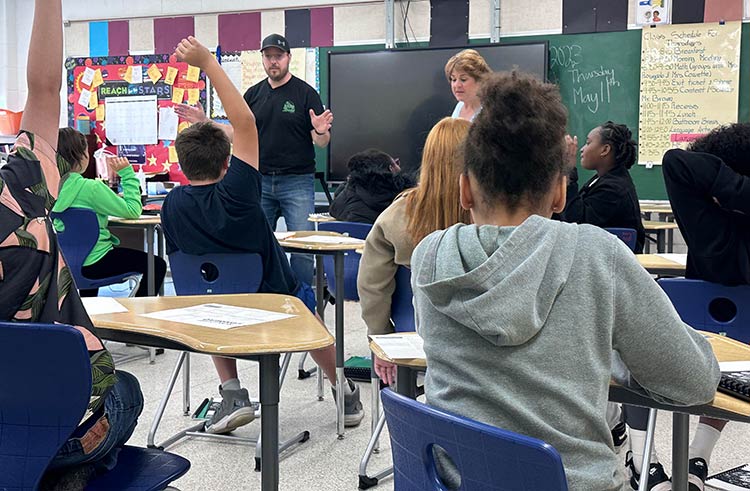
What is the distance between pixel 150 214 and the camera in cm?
498

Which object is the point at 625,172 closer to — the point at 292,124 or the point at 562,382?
the point at 292,124

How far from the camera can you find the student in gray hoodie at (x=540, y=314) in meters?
1.10

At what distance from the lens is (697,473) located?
94.7 inches

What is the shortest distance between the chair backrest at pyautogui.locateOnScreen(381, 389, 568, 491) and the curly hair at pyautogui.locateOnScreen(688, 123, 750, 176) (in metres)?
1.83

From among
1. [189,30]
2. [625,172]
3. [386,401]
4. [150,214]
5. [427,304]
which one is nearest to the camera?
[386,401]

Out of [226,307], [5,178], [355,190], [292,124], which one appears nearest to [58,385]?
[5,178]

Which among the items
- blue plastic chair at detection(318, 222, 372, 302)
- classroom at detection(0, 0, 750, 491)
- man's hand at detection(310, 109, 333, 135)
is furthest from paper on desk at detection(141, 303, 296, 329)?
man's hand at detection(310, 109, 333, 135)

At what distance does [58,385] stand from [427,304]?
0.60 metres

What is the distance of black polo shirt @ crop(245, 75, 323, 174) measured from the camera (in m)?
5.04

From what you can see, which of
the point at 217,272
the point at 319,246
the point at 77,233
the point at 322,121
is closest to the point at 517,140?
the point at 217,272

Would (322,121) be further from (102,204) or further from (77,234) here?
(77,234)

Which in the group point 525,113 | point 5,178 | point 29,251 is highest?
point 525,113

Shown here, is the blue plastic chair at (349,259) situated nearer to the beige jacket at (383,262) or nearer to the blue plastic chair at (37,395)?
the beige jacket at (383,262)

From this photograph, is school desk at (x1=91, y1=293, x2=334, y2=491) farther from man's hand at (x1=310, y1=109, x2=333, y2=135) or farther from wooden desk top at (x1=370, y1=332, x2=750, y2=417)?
man's hand at (x1=310, y1=109, x2=333, y2=135)
